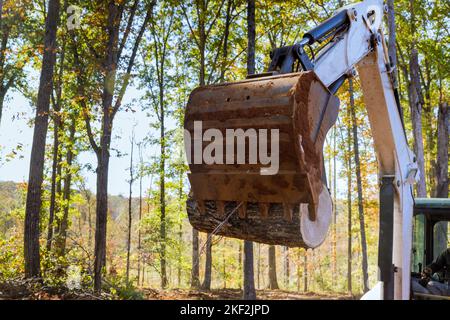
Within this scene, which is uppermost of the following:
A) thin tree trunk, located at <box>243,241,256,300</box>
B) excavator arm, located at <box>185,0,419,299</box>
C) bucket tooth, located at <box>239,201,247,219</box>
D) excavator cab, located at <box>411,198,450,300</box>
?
excavator arm, located at <box>185,0,419,299</box>

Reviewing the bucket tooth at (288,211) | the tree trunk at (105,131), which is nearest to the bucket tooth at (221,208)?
the bucket tooth at (288,211)

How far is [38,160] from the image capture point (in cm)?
989

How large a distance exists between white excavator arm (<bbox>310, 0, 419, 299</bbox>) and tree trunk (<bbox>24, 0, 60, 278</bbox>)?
8.33m

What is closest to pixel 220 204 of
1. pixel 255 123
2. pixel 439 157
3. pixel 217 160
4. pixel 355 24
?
pixel 217 160

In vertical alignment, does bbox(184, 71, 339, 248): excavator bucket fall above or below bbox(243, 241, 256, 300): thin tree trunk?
above

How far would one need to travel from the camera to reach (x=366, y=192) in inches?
901

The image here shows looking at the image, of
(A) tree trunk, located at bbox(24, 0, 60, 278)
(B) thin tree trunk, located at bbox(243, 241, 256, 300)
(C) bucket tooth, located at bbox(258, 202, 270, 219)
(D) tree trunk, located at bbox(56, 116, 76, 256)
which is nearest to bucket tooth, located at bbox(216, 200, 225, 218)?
(C) bucket tooth, located at bbox(258, 202, 270, 219)

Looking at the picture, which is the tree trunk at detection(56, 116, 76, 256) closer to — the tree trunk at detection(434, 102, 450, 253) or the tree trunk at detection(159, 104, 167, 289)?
the tree trunk at detection(159, 104, 167, 289)

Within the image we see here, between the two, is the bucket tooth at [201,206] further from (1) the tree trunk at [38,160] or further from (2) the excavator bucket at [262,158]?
(1) the tree trunk at [38,160]

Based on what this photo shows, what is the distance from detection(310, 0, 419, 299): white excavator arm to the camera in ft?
11.4

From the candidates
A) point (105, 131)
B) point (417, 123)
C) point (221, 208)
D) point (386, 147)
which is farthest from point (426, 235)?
point (417, 123)

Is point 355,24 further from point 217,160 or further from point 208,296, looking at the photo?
point 208,296
